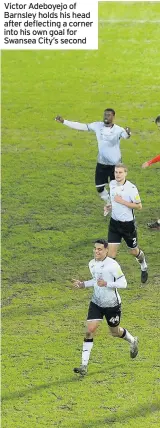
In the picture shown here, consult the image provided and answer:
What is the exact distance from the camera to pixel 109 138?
65.9ft

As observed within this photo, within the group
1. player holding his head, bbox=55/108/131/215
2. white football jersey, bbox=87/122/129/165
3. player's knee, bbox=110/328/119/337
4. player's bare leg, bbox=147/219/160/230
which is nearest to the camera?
player's knee, bbox=110/328/119/337

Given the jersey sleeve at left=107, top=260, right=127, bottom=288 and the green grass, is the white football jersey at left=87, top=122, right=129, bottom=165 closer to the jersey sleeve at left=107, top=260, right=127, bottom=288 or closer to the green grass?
the green grass

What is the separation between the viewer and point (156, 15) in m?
35.2

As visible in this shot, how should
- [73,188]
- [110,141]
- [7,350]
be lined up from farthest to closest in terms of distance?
[73,188], [110,141], [7,350]

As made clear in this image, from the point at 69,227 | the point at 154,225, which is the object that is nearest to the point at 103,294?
the point at 154,225

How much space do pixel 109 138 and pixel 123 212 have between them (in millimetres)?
2872

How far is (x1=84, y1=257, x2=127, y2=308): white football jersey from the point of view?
15164 mm

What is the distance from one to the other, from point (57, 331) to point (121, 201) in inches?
101

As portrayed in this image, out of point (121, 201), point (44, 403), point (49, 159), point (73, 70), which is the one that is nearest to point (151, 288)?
point (121, 201)

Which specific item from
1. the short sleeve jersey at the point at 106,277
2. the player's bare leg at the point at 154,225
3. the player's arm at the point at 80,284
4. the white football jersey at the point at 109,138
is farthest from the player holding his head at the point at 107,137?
the player's arm at the point at 80,284

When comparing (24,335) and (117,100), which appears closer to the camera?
(24,335)

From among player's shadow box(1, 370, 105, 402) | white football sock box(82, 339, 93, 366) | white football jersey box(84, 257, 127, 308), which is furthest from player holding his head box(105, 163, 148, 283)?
player's shadow box(1, 370, 105, 402)

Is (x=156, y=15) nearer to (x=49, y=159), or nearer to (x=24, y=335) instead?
(x=49, y=159)

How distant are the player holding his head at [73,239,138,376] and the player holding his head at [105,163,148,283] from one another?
83.7 inches
